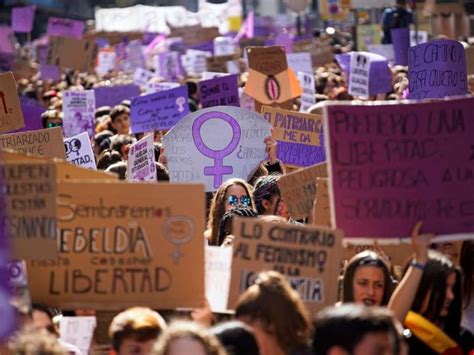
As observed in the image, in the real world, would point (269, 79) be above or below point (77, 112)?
above

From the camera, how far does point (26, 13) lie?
34094mm

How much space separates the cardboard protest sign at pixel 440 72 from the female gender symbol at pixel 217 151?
5.35ft

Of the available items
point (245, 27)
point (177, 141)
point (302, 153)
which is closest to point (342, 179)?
point (177, 141)

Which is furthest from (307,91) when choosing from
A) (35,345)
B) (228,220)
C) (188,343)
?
(35,345)

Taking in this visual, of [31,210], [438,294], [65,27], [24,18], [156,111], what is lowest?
[438,294]

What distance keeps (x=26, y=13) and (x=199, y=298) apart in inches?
1117

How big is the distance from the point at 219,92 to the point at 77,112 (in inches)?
114

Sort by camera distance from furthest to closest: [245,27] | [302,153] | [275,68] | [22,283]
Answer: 1. [245,27]
2. [275,68]
3. [302,153]
4. [22,283]

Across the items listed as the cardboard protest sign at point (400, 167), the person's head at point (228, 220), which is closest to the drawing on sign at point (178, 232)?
the cardboard protest sign at point (400, 167)

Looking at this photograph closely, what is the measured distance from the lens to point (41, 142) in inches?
424

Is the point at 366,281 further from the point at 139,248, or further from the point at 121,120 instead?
the point at 121,120

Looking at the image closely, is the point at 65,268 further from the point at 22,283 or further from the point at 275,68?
the point at 275,68

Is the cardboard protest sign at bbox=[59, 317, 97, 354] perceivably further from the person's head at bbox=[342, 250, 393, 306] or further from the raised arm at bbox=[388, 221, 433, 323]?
the raised arm at bbox=[388, 221, 433, 323]

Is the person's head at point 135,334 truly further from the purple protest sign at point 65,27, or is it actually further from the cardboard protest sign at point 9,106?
the purple protest sign at point 65,27
